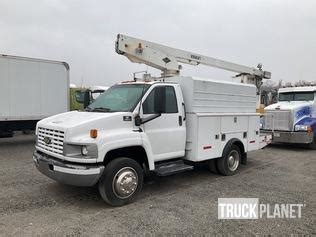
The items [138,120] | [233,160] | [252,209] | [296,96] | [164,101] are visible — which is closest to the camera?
[252,209]

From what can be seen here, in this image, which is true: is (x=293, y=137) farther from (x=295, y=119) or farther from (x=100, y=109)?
(x=100, y=109)

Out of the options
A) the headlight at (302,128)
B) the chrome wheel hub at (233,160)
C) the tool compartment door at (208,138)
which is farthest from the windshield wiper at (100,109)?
the headlight at (302,128)

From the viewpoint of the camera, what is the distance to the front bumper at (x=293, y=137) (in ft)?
37.8

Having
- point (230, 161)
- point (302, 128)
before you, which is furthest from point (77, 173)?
point (302, 128)

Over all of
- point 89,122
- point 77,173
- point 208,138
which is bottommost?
point 77,173

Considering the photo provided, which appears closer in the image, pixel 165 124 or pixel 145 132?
pixel 145 132

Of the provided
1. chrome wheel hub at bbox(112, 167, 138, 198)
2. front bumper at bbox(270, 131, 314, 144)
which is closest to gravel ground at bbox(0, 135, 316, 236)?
chrome wheel hub at bbox(112, 167, 138, 198)

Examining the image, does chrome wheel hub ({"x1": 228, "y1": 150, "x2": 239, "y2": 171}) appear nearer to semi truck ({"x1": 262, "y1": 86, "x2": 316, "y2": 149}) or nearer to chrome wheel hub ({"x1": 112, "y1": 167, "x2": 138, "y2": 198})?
chrome wheel hub ({"x1": 112, "y1": 167, "x2": 138, "y2": 198})

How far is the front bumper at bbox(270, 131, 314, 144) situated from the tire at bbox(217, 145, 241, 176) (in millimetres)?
4650

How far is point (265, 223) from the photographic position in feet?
15.5

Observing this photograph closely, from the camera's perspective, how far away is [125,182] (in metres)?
5.28

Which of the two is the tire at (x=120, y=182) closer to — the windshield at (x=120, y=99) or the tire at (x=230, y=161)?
the windshield at (x=120, y=99)

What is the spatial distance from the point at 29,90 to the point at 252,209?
32.4 feet

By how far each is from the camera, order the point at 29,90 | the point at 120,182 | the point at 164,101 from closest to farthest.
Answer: the point at 120,182
the point at 164,101
the point at 29,90
